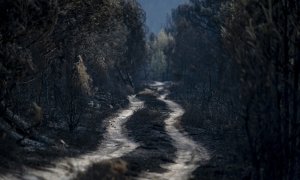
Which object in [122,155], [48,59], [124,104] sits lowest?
[122,155]

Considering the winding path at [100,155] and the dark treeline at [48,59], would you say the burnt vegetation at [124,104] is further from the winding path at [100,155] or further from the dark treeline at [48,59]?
the winding path at [100,155]

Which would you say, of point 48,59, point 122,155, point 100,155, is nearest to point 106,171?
point 100,155

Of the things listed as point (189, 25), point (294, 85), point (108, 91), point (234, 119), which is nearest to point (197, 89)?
point (189, 25)

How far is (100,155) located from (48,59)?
7.91 metres

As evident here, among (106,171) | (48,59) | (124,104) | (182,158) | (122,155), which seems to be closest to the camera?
(106,171)

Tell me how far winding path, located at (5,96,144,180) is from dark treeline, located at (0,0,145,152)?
7.73 ft

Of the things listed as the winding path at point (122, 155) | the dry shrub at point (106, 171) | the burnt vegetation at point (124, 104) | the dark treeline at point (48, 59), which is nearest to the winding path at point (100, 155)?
the winding path at point (122, 155)

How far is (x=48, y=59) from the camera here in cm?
3238

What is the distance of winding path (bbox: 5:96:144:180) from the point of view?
62.8 feet

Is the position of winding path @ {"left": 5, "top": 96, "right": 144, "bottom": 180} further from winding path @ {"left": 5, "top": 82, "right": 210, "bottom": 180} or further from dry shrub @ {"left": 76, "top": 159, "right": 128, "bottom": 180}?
dry shrub @ {"left": 76, "top": 159, "right": 128, "bottom": 180}

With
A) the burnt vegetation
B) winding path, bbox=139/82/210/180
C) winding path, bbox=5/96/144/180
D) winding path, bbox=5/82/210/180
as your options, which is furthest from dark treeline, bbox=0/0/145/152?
winding path, bbox=139/82/210/180

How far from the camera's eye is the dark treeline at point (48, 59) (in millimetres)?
21438

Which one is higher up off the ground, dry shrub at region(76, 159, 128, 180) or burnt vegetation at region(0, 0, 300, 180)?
burnt vegetation at region(0, 0, 300, 180)

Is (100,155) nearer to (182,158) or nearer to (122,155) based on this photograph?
(122,155)
